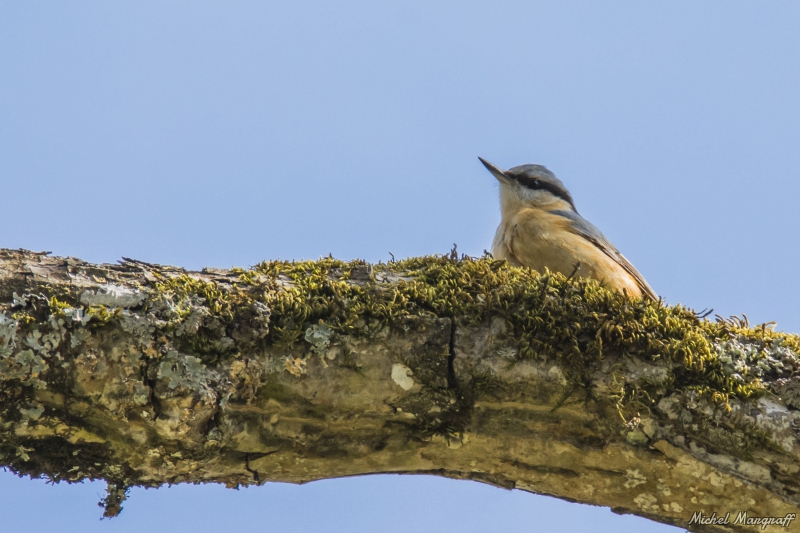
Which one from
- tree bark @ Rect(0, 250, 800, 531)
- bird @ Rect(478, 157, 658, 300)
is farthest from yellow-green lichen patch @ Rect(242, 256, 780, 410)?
bird @ Rect(478, 157, 658, 300)

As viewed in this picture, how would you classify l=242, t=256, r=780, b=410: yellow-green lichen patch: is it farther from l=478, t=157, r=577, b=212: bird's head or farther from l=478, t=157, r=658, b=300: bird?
l=478, t=157, r=577, b=212: bird's head

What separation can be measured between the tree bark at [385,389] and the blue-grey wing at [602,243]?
134 inches

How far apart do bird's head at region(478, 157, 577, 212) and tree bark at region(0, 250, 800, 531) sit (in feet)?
14.5

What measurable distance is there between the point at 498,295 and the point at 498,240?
11.8 feet

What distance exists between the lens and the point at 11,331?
2725mm

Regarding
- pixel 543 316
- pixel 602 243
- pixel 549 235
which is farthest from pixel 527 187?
pixel 543 316

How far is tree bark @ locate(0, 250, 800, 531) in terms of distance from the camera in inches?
110

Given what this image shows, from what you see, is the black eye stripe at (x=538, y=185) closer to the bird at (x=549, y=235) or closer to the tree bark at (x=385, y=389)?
the bird at (x=549, y=235)

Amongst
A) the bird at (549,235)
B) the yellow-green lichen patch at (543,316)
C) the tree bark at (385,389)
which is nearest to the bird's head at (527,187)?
the bird at (549,235)

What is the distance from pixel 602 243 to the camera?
664 cm

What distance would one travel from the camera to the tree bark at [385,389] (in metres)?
2.80

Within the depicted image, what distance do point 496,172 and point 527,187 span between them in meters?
0.37

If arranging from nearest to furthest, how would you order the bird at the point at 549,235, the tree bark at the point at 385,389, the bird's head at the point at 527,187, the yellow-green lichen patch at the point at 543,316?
the tree bark at the point at 385,389 < the yellow-green lichen patch at the point at 543,316 < the bird at the point at 549,235 < the bird's head at the point at 527,187

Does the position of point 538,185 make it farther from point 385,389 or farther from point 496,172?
point 385,389
